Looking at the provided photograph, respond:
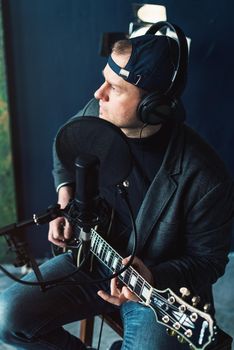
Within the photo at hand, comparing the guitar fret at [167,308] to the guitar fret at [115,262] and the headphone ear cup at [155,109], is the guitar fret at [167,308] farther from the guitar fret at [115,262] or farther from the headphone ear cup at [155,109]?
the headphone ear cup at [155,109]

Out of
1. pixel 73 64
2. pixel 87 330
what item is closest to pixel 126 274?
pixel 87 330

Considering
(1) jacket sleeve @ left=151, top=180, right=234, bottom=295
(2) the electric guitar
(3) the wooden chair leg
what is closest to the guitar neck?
(2) the electric guitar

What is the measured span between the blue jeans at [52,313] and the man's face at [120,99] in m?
0.53

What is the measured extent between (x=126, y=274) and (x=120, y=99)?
0.48 metres

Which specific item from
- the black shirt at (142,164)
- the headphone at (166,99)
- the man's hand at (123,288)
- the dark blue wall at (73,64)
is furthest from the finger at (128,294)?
the dark blue wall at (73,64)

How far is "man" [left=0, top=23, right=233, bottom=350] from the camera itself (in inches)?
50.0

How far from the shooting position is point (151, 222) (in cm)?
138

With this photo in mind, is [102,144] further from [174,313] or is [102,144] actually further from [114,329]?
[114,329]

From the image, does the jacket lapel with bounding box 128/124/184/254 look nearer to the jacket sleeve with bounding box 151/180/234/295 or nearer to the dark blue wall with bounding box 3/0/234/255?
the jacket sleeve with bounding box 151/180/234/295

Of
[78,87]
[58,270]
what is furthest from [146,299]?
[78,87]

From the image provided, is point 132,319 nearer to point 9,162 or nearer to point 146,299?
point 146,299

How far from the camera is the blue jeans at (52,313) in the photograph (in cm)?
139

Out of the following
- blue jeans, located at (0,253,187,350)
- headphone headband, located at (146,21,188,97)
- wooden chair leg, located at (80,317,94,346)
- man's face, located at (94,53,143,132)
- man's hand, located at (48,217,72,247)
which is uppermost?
headphone headband, located at (146,21,188,97)

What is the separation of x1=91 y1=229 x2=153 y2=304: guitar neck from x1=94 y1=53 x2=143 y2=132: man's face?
342mm
